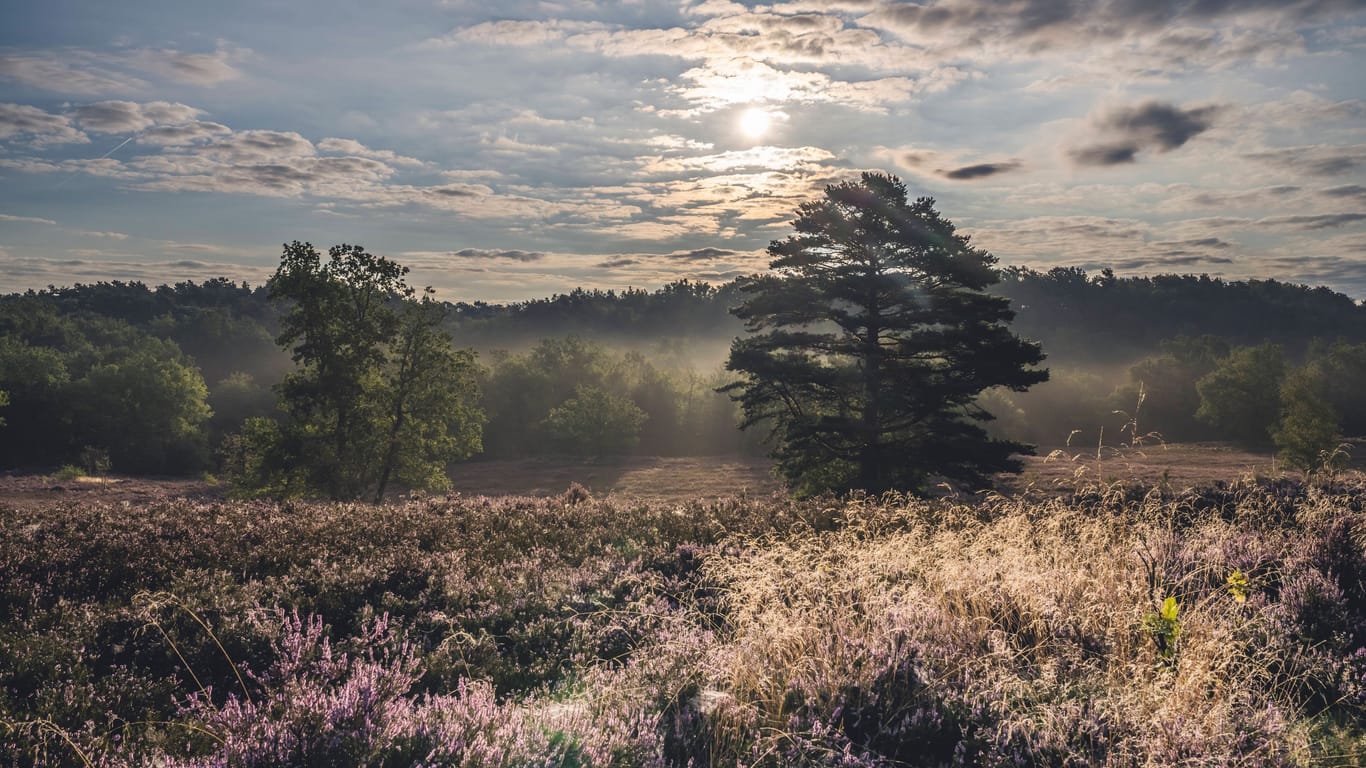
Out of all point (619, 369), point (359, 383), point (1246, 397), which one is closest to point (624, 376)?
point (619, 369)

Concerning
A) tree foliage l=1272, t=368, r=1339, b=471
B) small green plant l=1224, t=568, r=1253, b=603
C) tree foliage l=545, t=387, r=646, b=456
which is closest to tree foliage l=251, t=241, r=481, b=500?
small green plant l=1224, t=568, r=1253, b=603

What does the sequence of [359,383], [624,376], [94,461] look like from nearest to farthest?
[359,383] → [94,461] → [624,376]

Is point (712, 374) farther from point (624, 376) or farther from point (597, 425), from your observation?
point (597, 425)

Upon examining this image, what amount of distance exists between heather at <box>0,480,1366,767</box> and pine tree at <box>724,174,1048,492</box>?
15.9m

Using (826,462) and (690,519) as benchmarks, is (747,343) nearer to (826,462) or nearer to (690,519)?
(826,462)

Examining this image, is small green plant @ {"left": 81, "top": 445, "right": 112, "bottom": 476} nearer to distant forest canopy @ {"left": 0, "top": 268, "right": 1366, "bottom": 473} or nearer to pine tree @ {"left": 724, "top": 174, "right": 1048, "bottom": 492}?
distant forest canopy @ {"left": 0, "top": 268, "right": 1366, "bottom": 473}

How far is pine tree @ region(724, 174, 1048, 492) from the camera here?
25.6 m

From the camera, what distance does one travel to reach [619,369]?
8388 centimetres

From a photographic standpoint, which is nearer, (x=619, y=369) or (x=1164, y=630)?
(x=1164, y=630)

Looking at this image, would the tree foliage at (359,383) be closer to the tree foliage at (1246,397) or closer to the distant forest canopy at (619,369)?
the distant forest canopy at (619,369)

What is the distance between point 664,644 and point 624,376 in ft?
253

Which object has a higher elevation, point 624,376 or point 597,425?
point 624,376

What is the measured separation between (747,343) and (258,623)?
22.0 m

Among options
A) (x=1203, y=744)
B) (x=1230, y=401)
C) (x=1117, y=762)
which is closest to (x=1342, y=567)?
(x=1203, y=744)
